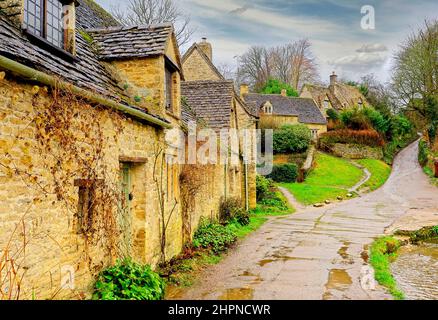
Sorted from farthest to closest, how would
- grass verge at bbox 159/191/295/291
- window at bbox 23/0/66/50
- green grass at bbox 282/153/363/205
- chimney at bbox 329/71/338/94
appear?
chimney at bbox 329/71/338/94, green grass at bbox 282/153/363/205, grass verge at bbox 159/191/295/291, window at bbox 23/0/66/50

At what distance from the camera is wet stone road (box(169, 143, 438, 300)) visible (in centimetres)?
878

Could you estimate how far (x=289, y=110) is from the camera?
1971 inches

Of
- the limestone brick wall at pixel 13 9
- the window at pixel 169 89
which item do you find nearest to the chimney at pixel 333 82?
the window at pixel 169 89

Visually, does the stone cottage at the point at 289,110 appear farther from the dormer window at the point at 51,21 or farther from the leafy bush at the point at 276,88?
the dormer window at the point at 51,21

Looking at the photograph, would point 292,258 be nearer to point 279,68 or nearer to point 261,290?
point 261,290

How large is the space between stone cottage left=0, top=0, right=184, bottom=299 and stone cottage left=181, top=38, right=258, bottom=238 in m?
4.55

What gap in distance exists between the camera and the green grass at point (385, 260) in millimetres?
9277

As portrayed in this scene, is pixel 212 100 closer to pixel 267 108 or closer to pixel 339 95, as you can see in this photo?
pixel 267 108

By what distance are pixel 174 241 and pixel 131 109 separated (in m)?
4.65

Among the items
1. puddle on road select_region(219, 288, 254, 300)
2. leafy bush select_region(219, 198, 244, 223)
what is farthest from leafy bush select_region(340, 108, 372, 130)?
puddle on road select_region(219, 288, 254, 300)

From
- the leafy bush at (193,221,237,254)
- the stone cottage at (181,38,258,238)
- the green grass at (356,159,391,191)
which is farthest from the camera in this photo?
the green grass at (356,159,391,191)

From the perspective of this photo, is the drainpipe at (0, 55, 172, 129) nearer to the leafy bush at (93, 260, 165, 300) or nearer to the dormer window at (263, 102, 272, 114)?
the leafy bush at (93, 260, 165, 300)

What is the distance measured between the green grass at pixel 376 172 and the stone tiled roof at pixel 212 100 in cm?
1772

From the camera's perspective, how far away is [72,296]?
6.19 m
